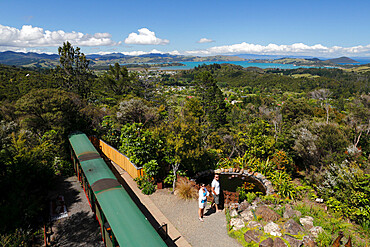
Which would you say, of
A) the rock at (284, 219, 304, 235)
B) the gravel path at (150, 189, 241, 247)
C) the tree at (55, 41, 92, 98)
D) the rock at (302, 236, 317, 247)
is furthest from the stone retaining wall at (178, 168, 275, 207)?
the tree at (55, 41, 92, 98)

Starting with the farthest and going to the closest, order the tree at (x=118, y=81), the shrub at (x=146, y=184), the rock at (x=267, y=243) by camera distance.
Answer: the tree at (x=118, y=81) → the shrub at (x=146, y=184) → the rock at (x=267, y=243)

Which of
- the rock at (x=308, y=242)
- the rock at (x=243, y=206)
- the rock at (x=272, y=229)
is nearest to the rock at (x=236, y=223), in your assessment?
the rock at (x=272, y=229)

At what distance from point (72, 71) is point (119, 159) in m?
16.1

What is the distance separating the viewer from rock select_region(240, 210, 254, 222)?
8398 millimetres

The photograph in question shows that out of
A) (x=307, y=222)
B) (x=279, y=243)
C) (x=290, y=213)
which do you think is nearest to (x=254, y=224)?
(x=279, y=243)

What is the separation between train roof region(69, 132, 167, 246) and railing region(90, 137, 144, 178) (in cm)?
307

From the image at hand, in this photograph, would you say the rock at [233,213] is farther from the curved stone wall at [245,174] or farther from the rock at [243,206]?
the curved stone wall at [245,174]

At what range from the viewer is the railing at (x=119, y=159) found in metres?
11.5

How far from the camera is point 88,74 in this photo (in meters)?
24.7

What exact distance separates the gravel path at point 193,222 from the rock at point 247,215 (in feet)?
2.69

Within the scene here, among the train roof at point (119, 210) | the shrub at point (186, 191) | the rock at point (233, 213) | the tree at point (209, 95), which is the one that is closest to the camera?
the train roof at point (119, 210)

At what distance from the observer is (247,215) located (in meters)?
8.58

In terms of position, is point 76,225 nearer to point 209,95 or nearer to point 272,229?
point 272,229

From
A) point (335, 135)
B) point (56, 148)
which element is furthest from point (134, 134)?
point (335, 135)
